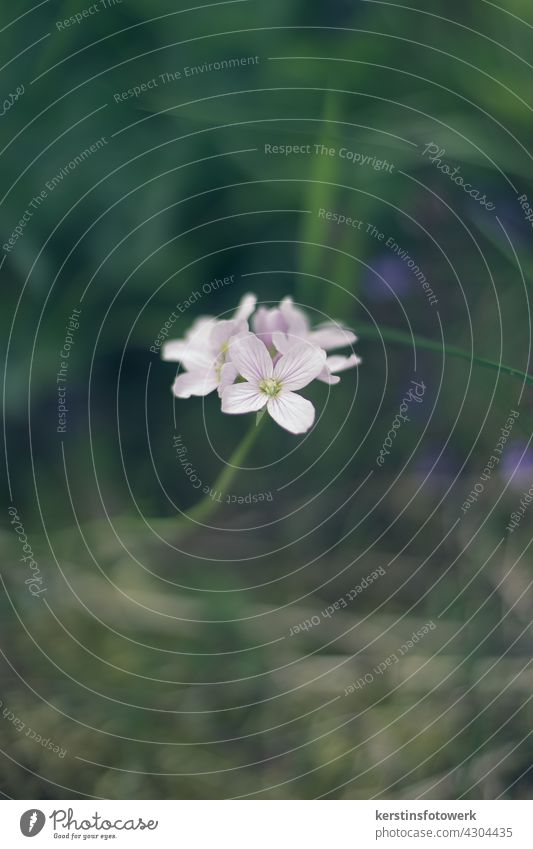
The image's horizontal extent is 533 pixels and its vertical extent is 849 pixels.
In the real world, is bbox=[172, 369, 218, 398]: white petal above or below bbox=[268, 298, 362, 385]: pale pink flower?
below

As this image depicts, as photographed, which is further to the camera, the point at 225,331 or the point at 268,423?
the point at 268,423

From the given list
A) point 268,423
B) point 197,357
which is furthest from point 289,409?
point 268,423

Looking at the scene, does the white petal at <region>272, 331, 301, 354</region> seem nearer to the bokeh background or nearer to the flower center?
the flower center

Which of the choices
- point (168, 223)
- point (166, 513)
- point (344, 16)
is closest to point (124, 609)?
point (166, 513)

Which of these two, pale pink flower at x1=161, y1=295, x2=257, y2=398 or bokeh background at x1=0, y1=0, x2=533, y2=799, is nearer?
pale pink flower at x1=161, y1=295, x2=257, y2=398

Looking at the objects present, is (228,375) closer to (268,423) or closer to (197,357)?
(197,357)

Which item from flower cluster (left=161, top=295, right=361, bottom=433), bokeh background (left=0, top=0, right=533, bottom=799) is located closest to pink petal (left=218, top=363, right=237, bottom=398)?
flower cluster (left=161, top=295, right=361, bottom=433)

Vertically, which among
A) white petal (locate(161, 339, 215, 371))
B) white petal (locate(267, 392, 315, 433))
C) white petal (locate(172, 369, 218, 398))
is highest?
white petal (locate(161, 339, 215, 371))
